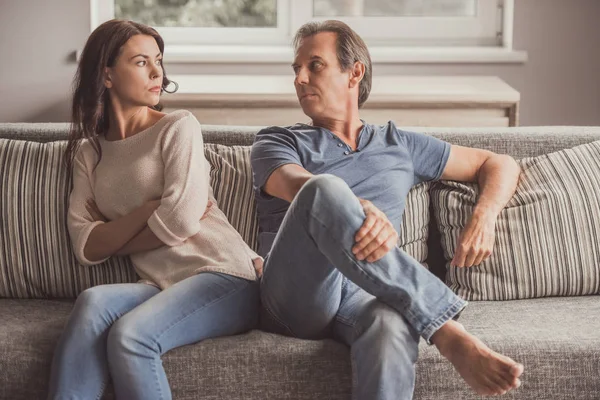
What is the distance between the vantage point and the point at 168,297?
1.92 m

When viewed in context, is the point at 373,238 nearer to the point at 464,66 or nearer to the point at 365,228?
the point at 365,228

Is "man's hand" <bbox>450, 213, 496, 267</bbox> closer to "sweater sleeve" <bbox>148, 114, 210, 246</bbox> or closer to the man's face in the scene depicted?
the man's face

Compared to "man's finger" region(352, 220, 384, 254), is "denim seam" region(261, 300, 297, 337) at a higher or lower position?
lower

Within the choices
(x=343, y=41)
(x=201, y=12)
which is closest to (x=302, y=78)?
(x=343, y=41)

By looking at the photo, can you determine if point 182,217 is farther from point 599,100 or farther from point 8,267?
point 599,100

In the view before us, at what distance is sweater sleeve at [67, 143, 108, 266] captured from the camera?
2148mm

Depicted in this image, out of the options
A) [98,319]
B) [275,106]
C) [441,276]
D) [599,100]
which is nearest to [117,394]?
[98,319]

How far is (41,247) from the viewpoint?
7.42 ft

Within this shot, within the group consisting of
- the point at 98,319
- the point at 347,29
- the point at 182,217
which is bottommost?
the point at 98,319

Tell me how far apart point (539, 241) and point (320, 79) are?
0.65 m

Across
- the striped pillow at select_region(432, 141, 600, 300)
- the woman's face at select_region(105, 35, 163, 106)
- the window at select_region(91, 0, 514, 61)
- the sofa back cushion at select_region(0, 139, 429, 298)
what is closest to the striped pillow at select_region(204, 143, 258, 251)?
the sofa back cushion at select_region(0, 139, 429, 298)

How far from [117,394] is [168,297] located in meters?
0.22

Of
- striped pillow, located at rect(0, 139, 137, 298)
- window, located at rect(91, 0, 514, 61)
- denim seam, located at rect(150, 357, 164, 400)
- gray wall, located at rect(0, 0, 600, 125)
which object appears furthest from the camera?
window, located at rect(91, 0, 514, 61)

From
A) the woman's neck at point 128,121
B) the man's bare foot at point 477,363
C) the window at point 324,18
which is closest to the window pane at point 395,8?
the window at point 324,18
